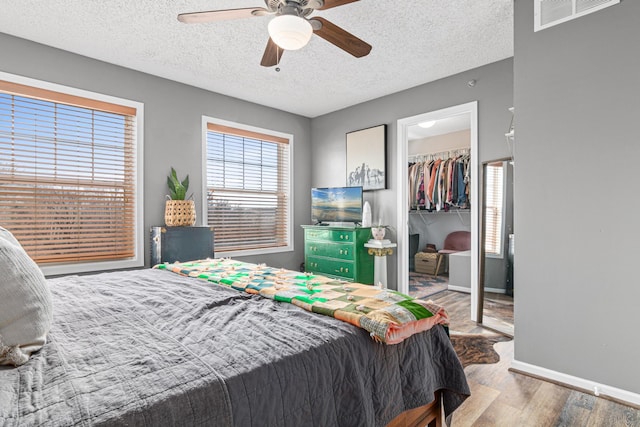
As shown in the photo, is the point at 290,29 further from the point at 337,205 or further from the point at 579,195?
the point at 337,205

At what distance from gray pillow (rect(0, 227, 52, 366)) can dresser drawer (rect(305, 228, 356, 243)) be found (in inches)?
129

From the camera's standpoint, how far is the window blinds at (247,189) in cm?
422

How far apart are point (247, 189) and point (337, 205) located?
123 centimetres

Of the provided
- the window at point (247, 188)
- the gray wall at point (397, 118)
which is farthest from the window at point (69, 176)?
the gray wall at point (397, 118)

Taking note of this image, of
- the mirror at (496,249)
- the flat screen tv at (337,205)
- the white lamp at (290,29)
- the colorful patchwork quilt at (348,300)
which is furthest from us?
the flat screen tv at (337,205)

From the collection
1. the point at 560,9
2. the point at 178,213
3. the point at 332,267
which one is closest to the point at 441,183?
the point at 332,267

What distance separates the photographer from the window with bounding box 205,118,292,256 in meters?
4.21

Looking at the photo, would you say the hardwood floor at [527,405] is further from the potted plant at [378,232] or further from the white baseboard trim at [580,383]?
the potted plant at [378,232]

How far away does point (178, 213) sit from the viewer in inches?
136

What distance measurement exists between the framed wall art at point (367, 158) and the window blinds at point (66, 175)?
8.67ft

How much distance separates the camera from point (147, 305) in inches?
58.1

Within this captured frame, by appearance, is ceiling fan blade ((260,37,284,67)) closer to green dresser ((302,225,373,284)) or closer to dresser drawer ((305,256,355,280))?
green dresser ((302,225,373,284))

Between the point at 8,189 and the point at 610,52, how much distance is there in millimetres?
4495

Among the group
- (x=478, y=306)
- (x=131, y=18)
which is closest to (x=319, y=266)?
(x=478, y=306)
